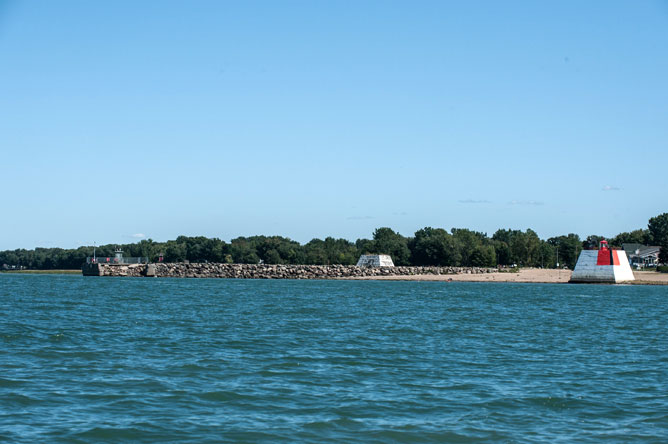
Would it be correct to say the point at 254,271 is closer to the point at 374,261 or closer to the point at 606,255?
the point at 374,261

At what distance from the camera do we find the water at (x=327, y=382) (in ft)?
45.4

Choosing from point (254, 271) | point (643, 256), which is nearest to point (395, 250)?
point (254, 271)

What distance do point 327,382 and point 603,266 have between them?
79088mm

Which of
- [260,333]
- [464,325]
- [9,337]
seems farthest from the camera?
[464,325]

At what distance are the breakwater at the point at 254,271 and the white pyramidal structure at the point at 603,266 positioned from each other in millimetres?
45462

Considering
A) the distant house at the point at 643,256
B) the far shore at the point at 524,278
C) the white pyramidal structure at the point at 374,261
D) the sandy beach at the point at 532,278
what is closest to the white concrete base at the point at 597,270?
the far shore at the point at 524,278

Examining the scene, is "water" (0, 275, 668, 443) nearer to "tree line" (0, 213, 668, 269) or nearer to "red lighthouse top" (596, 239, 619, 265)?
"red lighthouse top" (596, 239, 619, 265)

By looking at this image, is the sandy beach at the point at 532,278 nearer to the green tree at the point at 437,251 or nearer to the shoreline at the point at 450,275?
the shoreline at the point at 450,275

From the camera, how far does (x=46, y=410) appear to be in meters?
15.1

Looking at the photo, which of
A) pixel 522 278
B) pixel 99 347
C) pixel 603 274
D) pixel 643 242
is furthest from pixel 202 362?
pixel 643 242

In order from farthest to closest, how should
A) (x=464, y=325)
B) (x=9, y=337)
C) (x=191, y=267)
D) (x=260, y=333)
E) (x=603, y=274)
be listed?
(x=191, y=267) < (x=603, y=274) < (x=464, y=325) < (x=260, y=333) < (x=9, y=337)

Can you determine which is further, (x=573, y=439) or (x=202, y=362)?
(x=202, y=362)

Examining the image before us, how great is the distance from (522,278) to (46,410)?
351 ft

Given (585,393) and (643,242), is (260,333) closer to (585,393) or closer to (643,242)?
(585,393)
